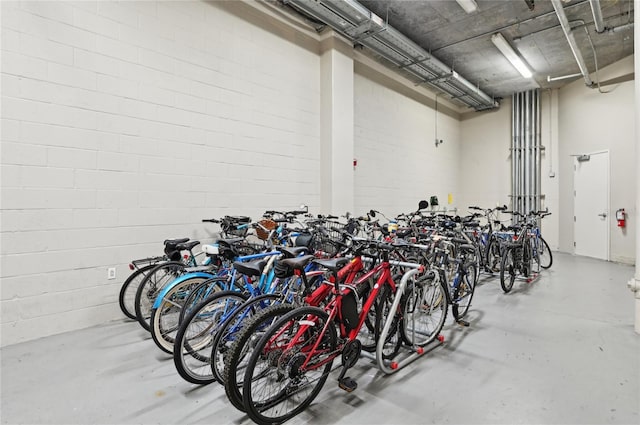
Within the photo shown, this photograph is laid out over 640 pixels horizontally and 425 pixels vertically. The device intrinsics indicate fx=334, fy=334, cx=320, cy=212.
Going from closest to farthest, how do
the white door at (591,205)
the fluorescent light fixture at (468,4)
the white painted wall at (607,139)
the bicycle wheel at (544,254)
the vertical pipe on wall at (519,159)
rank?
the fluorescent light fixture at (468,4) → the bicycle wheel at (544,254) → the white painted wall at (607,139) → the white door at (591,205) → the vertical pipe on wall at (519,159)

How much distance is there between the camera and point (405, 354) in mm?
2436

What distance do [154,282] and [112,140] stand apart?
1406 mm

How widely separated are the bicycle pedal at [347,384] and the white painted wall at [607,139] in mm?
6581

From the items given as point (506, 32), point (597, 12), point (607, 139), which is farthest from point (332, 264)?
point (607, 139)

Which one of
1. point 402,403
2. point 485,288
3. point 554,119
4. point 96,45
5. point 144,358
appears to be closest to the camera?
point 402,403

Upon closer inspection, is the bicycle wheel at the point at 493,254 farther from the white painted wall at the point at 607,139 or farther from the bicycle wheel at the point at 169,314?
the bicycle wheel at the point at 169,314

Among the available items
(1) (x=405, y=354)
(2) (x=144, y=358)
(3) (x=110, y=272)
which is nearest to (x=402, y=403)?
(1) (x=405, y=354)

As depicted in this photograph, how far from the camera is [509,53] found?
5531 mm

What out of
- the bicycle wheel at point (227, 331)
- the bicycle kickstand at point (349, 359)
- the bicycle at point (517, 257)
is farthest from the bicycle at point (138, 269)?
the bicycle at point (517, 257)

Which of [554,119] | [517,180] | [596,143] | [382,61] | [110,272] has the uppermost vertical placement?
[382,61]

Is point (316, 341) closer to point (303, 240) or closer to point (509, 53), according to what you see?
point (303, 240)

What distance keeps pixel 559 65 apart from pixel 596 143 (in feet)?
5.62

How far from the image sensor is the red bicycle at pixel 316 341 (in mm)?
1672

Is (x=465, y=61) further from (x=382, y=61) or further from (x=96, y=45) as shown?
(x=96, y=45)
